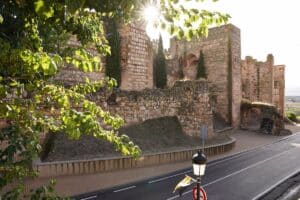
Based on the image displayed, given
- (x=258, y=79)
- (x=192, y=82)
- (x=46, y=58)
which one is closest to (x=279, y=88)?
(x=258, y=79)

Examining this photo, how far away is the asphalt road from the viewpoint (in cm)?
1075

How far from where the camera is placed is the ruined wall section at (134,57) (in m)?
21.1

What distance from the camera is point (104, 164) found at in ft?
45.3

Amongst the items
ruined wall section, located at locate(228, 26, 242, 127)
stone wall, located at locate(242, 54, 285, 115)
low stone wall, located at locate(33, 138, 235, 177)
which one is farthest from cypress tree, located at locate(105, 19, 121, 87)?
stone wall, located at locate(242, 54, 285, 115)

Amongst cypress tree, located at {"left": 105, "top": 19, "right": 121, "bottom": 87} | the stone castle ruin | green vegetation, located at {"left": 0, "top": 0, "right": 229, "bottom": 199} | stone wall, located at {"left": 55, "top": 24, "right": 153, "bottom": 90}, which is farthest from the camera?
cypress tree, located at {"left": 105, "top": 19, "right": 121, "bottom": 87}

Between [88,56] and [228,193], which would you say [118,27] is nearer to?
[228,193]

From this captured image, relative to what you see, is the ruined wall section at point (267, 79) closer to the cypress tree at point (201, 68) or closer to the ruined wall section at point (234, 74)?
the ruined wall section at point (234, 74)

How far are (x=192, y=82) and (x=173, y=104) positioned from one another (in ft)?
7.14

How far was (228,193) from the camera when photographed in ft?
36.2

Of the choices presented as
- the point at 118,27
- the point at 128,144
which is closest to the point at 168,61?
the point at 118,27

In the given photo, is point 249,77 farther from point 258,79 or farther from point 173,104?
point 173,104

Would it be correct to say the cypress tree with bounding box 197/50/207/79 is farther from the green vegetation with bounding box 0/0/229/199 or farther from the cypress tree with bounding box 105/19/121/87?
the green vegetation with bounding box 0/0/229/199

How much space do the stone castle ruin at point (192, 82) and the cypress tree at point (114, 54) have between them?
0.36m

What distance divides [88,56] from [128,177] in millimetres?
10824
